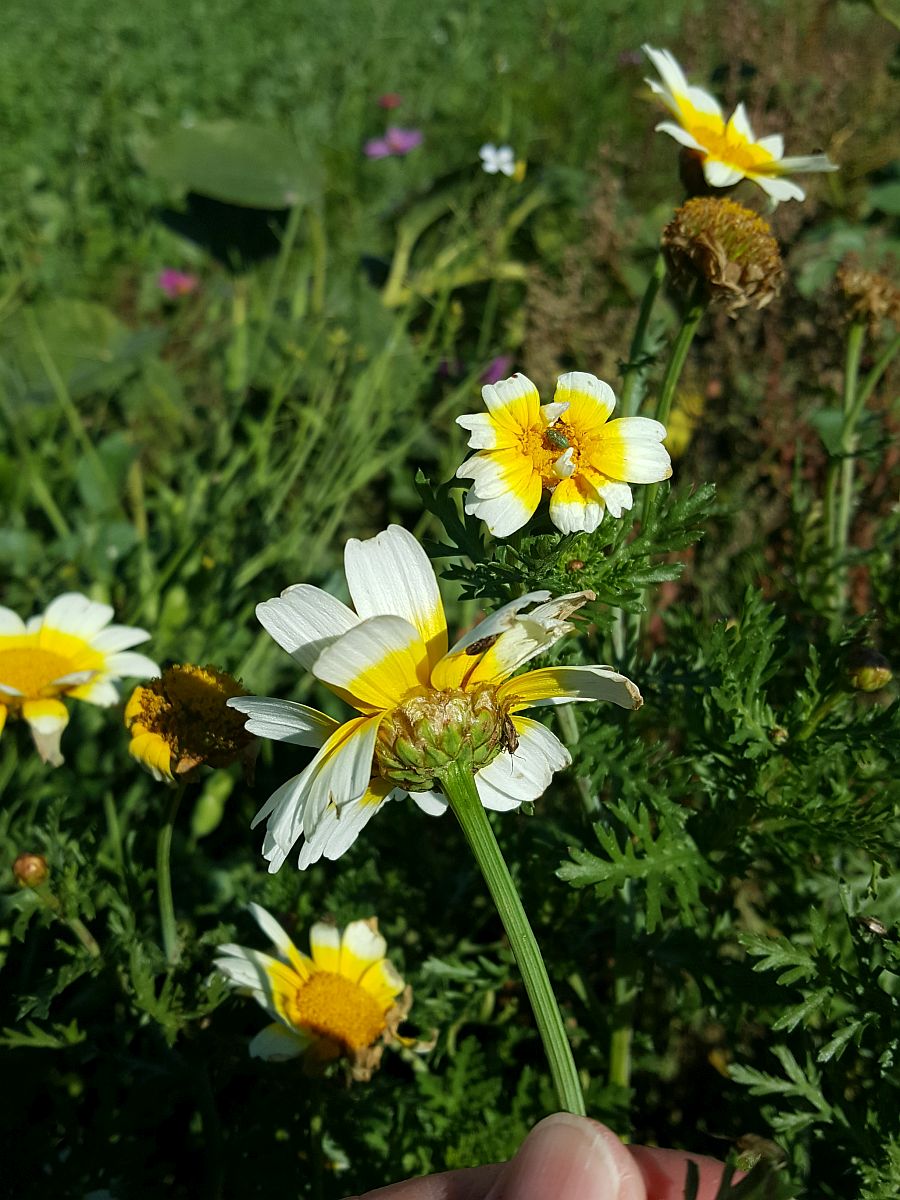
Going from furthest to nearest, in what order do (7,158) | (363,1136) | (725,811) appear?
(7,158)
(363,1136)
(725,811)

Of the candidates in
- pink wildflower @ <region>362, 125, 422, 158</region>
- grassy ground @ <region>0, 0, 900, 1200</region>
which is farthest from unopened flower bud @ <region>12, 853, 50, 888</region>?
pink wildflower @ <region>362, 125, 422, 158</region>

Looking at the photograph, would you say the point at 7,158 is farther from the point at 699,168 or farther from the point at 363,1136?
the point at 363,1136

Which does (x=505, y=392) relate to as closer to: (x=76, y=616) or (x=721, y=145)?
(x=721, y=145)

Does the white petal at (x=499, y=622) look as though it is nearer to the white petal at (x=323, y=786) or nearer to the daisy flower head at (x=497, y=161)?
the white petal at (x=323, y=786)

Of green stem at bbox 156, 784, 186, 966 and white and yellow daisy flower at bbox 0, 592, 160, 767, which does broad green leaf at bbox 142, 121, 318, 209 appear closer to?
white and yellow daisy flower at bbox 0, 592, 160, 767

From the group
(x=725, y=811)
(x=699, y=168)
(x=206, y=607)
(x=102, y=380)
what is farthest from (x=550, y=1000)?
(x=102, y=380)

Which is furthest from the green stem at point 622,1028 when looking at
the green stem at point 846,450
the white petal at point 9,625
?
the white petal at point 9,625

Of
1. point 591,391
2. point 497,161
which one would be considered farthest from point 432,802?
point 497,161

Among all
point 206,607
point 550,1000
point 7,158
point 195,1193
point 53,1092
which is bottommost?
point 195,1193
